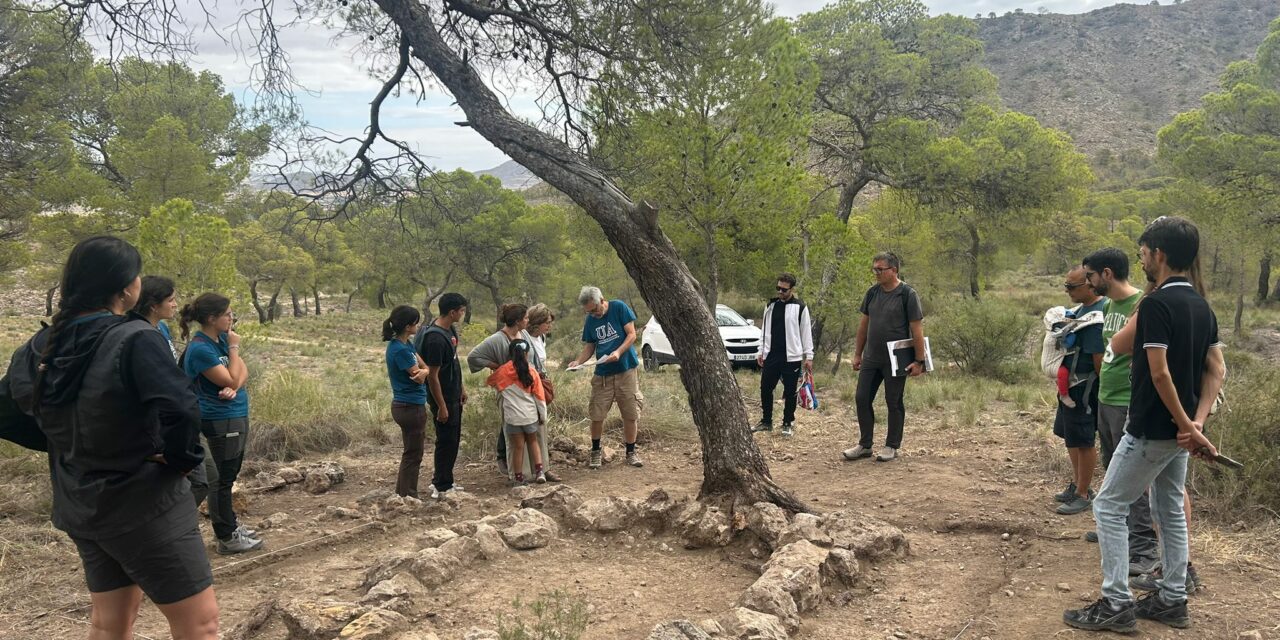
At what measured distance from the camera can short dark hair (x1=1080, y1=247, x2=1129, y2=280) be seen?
4055 mm

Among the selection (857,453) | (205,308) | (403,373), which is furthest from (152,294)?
(857,453)

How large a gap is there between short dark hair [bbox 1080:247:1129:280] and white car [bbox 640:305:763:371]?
29.8 feet

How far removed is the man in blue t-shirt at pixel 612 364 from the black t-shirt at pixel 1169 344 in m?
3.94

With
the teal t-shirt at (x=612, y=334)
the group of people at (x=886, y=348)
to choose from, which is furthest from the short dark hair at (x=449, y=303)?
the group of people at (x=886, y=348)

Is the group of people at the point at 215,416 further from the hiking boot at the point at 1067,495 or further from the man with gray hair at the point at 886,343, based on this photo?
the man with gray hair at the point at 886,343

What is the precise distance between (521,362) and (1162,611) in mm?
4187

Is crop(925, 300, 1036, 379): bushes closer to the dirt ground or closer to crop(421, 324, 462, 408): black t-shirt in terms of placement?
the dirt ground

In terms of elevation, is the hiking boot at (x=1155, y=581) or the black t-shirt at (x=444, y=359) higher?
the black t-shirt at (x=444, y=359)

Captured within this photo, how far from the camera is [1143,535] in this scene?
3.81 m

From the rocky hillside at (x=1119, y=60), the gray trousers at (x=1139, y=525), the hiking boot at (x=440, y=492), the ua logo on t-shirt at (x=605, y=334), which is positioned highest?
the rocky hillside at (x=1119, y=60)

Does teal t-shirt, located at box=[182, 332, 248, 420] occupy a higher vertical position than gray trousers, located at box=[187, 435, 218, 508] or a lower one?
higher

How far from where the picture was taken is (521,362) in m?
5.80

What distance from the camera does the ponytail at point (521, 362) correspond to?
228 inches

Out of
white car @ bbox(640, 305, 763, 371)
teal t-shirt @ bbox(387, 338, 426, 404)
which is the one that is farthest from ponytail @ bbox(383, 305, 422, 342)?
white car @ bbox(640, 305, 763, 371)
